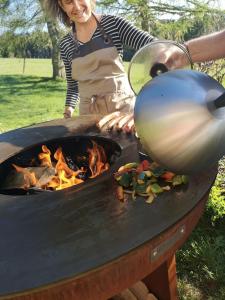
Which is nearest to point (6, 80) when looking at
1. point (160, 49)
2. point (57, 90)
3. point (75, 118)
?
point (57, 90)

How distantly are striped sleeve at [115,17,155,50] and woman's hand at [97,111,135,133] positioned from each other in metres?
0.49

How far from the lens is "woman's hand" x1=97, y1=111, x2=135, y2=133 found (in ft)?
6.60

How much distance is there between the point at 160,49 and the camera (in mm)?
1577

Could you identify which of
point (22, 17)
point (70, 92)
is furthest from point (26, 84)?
point (70, 92)

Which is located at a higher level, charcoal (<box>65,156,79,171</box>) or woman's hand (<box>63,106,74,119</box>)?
woman's hand (<box>63,106,74,119</box>)

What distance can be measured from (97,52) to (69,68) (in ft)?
0.97

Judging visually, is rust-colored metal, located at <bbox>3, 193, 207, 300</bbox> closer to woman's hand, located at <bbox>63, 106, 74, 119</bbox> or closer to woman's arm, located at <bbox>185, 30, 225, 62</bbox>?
woman's arm, located at <bbox>185, 30, 225, 62</bbox>

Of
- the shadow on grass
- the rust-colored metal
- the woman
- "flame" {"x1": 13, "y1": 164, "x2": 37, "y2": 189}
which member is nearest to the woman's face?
the woman

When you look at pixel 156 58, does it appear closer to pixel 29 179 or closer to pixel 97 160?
pixel 97 160

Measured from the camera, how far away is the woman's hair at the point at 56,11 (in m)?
2.48

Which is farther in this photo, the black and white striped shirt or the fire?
the black and white striped shirt

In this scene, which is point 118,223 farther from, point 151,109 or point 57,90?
point 57,90

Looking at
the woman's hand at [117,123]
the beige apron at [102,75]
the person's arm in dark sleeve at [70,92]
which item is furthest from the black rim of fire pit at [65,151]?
the person's arm in dark sleeve at [70,92]

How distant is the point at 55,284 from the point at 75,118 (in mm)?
1525
